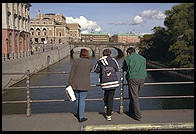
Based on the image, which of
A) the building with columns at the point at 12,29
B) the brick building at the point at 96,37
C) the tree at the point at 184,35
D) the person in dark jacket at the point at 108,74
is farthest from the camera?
the brick building at the point at 96,37

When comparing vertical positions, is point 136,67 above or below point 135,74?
above

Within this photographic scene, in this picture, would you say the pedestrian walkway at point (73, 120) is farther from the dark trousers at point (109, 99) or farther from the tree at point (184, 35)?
the tree at point (184, 35)

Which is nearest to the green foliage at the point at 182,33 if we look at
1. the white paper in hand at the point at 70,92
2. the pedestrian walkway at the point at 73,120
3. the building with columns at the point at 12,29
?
the building with columns at the point at 12,29

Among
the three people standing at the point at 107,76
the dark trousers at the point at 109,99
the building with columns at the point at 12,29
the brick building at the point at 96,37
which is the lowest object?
the dark trousers at the point at 109,99

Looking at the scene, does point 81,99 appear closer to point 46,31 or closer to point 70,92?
point 70,92

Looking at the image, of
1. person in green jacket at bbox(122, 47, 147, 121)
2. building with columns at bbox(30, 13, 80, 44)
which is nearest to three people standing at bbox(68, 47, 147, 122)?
person in green jacket at bbox(122, 47, 147, 121)

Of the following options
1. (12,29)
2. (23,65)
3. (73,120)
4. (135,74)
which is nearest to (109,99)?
(135,74)

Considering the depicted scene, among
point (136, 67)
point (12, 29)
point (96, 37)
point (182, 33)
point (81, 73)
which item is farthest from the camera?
point (96, 37)

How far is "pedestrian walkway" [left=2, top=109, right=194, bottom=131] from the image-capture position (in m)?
4.66

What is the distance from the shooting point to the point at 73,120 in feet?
16.7

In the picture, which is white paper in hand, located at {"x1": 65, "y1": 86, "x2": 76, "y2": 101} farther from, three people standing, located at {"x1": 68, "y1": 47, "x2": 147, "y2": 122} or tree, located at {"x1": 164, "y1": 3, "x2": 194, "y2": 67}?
tree, located at {"x1": 164, "y1": 3, "x2": 194, "y2": 67}

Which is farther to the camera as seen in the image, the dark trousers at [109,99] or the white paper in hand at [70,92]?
the dark trousers at [109,99]

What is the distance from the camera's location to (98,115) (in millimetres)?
5438

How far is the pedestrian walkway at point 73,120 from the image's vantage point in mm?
4656
